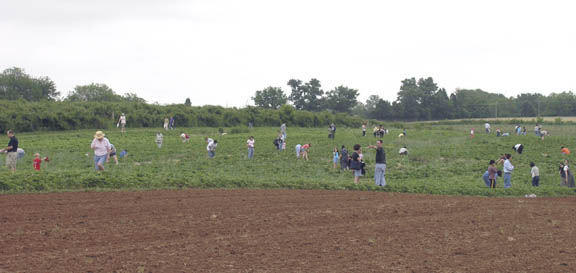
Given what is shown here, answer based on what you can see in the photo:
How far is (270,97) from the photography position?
131m

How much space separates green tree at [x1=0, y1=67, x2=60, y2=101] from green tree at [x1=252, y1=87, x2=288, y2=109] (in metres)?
48.0

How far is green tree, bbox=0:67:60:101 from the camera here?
305ft

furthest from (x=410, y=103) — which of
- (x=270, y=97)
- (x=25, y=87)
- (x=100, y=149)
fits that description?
(x=100, y=149)

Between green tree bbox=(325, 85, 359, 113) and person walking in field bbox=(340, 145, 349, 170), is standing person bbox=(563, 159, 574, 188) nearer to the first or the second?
person walking in field bbox=(340, 145, 349, 170)

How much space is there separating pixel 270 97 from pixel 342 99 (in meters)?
17.3

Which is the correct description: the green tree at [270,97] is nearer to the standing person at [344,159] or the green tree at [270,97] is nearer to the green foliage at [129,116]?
the green foliage at [129,116]

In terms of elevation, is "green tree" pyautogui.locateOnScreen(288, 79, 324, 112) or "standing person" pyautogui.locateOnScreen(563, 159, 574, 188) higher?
"green tree" pyautogui.locateOnScreen(288, 79, 324, 112)

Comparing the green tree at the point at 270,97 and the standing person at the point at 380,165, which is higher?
the green tree at the point at 270,97

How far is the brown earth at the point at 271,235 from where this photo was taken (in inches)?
364

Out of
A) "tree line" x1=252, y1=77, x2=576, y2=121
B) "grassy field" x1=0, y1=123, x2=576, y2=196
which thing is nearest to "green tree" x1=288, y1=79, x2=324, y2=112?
"tree line" x1=252, y1=77, x2=576, y2=121

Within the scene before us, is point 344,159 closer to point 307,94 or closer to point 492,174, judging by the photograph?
point 492,174

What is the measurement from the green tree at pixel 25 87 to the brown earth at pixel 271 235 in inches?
3385

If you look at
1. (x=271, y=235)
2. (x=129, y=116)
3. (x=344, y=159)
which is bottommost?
(x=271, y=235)

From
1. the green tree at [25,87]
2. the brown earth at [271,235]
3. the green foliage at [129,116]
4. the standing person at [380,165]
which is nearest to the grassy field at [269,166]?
the standing person at [380,165]
